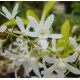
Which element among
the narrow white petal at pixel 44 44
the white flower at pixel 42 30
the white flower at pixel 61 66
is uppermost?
the white flower at pixel 42 30

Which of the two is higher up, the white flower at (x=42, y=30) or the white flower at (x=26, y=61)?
the white flower at (x=42, y=30)

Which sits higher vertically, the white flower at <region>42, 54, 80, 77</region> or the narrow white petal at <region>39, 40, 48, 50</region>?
the narrow white petal at <region>39, 40, 48, 50</region>

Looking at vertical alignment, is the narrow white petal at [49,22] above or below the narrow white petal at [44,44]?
above

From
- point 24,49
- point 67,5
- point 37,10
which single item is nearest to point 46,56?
point 24,49

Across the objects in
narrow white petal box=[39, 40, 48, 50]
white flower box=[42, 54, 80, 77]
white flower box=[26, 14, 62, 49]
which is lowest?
white flower box=[42, 54, 80, 77]

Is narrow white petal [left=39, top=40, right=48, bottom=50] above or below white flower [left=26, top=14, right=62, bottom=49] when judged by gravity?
below

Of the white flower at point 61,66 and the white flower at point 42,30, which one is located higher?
the white flower at point 42,30

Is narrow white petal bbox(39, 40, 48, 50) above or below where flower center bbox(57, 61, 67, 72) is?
above

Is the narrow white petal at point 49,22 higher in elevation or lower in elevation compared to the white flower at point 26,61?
higher

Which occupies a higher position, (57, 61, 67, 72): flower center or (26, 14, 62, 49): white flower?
(26, 14, 62, 49): white flower

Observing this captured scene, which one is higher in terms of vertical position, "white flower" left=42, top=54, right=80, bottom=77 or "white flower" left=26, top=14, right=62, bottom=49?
"white flower" left=26, top=14, right=62, bottom=49

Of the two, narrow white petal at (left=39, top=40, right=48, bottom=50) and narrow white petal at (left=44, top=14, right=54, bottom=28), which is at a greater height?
narrow white petal at (left=44, top=14, right=54, bottom=28)

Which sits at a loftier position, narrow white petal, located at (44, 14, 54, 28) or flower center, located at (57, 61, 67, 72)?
narrow white petal, located at (44, 14, 54, 28)

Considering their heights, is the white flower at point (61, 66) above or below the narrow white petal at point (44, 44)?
below
